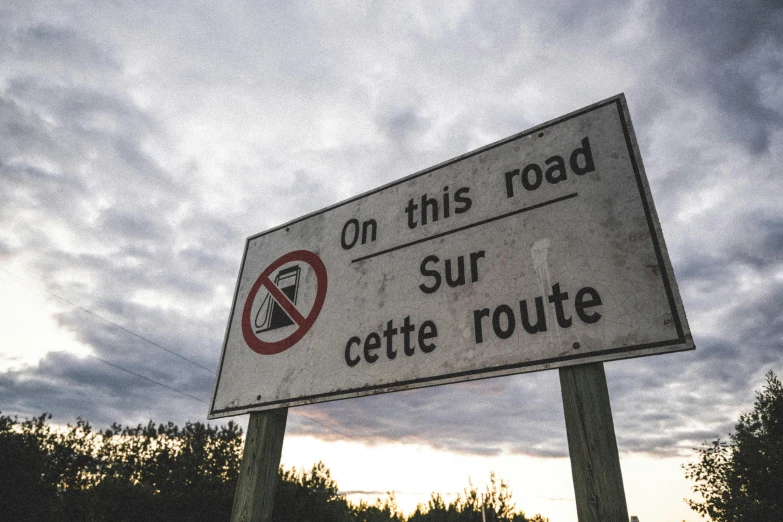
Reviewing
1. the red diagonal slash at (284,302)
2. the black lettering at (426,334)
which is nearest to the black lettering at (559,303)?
the black lettering at (426,334)

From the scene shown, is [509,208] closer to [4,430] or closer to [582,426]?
[582,426]

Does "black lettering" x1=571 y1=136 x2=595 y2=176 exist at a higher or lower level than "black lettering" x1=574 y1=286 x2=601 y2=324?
higher

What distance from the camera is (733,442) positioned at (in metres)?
23.9

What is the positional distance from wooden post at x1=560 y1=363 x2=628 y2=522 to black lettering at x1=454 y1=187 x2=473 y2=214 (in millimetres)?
994

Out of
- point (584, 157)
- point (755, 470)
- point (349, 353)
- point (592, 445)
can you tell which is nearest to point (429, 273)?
point (349, 353)

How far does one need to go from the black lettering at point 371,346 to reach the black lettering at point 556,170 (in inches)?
47.5

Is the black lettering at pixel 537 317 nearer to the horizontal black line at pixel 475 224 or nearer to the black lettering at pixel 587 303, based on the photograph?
the black lettering at pixel 587 303

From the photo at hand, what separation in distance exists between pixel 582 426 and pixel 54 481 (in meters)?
40.6

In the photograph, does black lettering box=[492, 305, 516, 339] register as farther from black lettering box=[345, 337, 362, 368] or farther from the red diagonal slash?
the red diagonal slash

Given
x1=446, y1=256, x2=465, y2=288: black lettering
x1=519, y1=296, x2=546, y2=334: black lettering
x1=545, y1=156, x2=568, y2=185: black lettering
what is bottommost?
x1=519, y1=296, x2=546, y2=334: black lettering

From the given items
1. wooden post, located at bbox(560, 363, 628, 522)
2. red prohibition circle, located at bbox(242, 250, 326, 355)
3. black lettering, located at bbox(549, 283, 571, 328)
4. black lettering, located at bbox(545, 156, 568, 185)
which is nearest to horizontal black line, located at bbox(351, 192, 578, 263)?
black lettering, located at bbox(545, 156, 568, 185)

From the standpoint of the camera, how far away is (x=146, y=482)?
24156mm

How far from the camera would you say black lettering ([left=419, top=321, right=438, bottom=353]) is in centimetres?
201

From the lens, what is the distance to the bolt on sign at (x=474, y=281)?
167 centimetres
